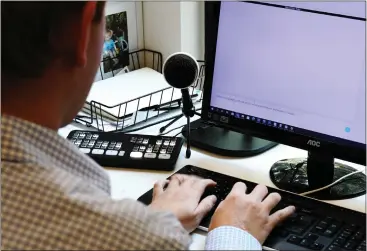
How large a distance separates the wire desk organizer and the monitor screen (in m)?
0.25

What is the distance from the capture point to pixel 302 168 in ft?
4.42

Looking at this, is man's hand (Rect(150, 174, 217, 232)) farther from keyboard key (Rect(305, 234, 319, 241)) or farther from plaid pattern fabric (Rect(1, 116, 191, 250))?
plaid pattern fabric (Rect(1, 116, 191, 250))

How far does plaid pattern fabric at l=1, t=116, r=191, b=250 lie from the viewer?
30.5 inches

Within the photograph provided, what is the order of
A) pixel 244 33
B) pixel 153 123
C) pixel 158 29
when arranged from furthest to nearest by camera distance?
pixel 158 29 → pixel 153 123 → pixel 244 33

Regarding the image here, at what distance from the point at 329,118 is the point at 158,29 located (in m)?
Result: 0.80

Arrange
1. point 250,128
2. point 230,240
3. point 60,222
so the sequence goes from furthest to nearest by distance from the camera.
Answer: point 250,128
point 230,240
point 60,222

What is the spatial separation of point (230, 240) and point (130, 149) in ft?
1.40

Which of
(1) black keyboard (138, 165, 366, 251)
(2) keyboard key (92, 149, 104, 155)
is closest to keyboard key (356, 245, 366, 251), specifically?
(1) black keyboard (138, 165, 366, 251)

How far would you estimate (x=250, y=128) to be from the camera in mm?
1354

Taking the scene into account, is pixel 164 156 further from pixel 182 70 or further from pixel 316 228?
pixel 316 228

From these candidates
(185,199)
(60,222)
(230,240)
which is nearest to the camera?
(60,222)

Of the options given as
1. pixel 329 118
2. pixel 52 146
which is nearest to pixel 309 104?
pixel 329 118

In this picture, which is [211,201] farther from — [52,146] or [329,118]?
[52,146]

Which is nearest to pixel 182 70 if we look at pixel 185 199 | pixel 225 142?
pixel 225 142
